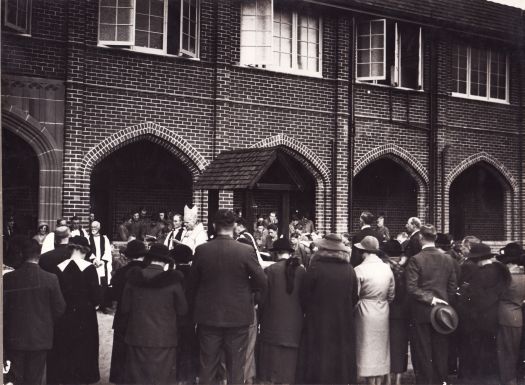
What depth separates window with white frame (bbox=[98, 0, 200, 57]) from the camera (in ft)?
41.9

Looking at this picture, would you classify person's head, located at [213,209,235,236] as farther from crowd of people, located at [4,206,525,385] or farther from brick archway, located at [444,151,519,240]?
brick archway, located at [444,151,519,240]

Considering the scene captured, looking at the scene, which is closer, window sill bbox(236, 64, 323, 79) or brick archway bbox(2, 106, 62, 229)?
brick archway bbox(2, 106, 62, 229)

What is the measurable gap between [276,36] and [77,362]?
10048 mm

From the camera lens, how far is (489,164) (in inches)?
705

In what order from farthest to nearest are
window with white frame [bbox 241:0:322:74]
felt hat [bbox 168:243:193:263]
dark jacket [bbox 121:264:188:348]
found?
window with white frame [bbox 241:0:322:74] → felt hat [bbox 168:243:193:263] → dark jacket [bbox 121:264:188:348]

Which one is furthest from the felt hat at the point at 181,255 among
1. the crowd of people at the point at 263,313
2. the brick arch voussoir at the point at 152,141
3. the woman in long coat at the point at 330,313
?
the brick arch voussoir at the point at 152,141

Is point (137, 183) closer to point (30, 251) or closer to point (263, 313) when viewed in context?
point (263, 313)

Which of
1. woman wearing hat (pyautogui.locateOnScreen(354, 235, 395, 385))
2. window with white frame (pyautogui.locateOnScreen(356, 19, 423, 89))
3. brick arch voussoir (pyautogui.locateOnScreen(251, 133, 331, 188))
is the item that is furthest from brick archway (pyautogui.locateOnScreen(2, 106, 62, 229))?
window with white frame (pyautogui.locateOnScreen(356, 19, 423, 89))

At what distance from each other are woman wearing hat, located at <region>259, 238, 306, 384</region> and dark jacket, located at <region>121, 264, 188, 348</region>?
1.02 metres

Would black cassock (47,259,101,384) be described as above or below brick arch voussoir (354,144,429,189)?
below

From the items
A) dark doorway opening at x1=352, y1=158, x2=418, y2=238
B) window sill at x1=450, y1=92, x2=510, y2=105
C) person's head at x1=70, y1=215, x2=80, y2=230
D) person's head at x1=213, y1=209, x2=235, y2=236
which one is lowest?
person's head at x1=70, y1=215, x2=80, y2=230

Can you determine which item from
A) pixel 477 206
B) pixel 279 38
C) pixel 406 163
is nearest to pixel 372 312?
pixel 279 38

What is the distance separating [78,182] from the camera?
12.5 m

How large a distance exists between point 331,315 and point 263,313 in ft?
2.25
